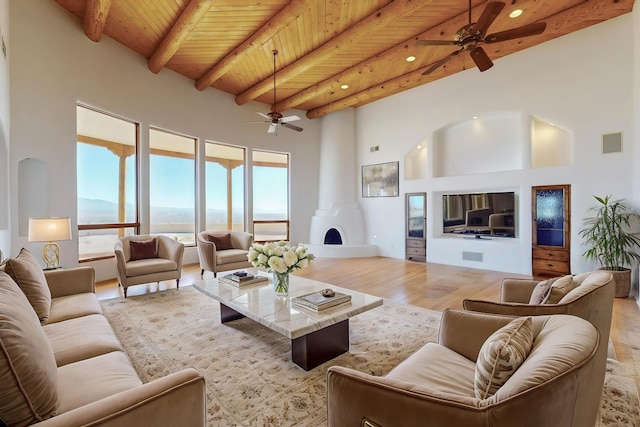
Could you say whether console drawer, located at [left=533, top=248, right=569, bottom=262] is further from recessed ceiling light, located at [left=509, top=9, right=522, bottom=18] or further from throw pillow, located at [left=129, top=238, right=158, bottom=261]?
throw pillow, located at [left=129, top=238, right=158, bottom=261]

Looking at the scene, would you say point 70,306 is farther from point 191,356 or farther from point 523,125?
point 523,125

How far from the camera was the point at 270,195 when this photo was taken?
770cm

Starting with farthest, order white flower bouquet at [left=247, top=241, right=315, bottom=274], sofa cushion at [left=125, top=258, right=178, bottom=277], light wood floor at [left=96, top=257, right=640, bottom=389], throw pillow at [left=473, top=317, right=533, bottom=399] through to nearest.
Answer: sofa cushion at [left=125, top=258, right=178, bottom=277]
light wood floor at [left=96, top=257, right=640, bottom=389]
white flower bouquet at [left=247, top=241, right=315, bottom=274]
throw pillow at [left=473, top=317, right=533, bottom=399]

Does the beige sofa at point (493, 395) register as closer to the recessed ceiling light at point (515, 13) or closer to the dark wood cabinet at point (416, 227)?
the recessed ceiling light at point (515, 13)

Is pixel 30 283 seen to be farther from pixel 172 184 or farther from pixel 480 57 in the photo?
pixel 480 57

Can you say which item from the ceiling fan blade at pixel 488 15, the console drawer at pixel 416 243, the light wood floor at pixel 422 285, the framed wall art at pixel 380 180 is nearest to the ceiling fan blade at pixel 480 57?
the ceiling fan blade at pixel 488 15

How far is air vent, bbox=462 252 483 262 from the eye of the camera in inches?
230

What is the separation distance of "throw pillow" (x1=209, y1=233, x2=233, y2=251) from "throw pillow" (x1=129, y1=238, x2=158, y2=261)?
917 millimetres

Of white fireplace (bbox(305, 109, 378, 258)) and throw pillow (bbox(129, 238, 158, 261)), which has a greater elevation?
white fireplace (bbox(305, 109, 378, 258))

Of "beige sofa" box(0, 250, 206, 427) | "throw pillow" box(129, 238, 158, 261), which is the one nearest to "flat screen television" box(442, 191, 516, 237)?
"throw pillow" box(129, 238, 158, 261)

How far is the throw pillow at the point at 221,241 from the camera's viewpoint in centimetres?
521

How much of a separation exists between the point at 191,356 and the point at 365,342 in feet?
4.90

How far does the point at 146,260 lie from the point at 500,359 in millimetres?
4553

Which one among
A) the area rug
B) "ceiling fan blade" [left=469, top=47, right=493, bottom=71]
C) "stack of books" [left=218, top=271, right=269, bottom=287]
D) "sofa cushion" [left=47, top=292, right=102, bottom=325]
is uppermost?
"ceiling fan blade" [left=469, top=47, right=493, bottom=71]
